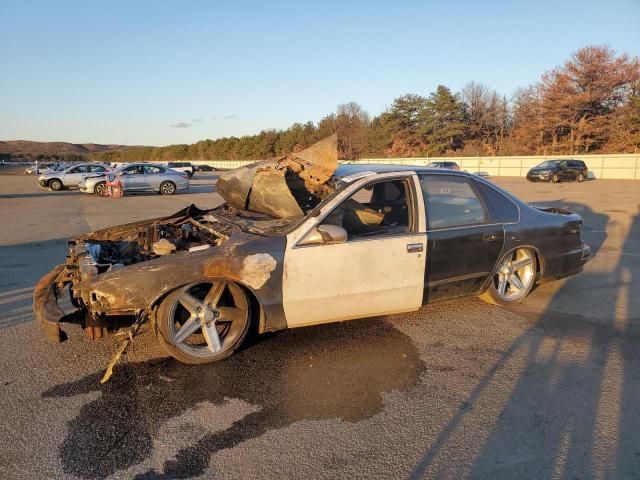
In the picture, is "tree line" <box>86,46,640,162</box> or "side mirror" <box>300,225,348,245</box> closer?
"side mirror" <box>300,225,348,245</box>

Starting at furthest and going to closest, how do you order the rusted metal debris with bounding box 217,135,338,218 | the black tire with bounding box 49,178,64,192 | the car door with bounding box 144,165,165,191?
1. the black tire with bounding box 49,178,64,192
2. the car door with bounding box 144,165,165,191
3. the rusted metal debris with bounding box 217,135,338,218

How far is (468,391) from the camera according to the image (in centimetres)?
336

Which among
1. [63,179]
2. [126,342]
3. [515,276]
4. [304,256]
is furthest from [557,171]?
[126,342]

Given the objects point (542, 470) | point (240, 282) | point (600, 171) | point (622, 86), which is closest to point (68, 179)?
point (240, 282)

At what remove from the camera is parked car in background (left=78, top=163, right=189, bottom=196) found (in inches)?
901

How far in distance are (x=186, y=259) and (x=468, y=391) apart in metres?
2.26

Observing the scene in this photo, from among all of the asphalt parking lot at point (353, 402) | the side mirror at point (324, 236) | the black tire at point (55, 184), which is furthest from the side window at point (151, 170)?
the side mirror at point (324, 236)

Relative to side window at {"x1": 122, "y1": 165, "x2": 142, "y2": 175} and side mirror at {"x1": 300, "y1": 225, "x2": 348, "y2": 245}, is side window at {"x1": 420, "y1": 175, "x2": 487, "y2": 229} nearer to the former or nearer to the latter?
side mirror at {"x1": 300, "y1": 225, "x2": 348, "y2": 245}

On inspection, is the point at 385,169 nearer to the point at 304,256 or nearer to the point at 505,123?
the point at 304,256

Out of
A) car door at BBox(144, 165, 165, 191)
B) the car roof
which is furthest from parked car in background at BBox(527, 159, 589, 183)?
the car roof

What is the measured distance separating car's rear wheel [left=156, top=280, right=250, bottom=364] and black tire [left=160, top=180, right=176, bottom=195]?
21.1 metres

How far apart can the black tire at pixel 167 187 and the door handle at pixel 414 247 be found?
21.3 metres

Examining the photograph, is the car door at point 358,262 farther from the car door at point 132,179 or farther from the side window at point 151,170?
the side window at point 151,170

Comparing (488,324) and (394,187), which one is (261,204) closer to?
(394,187)
